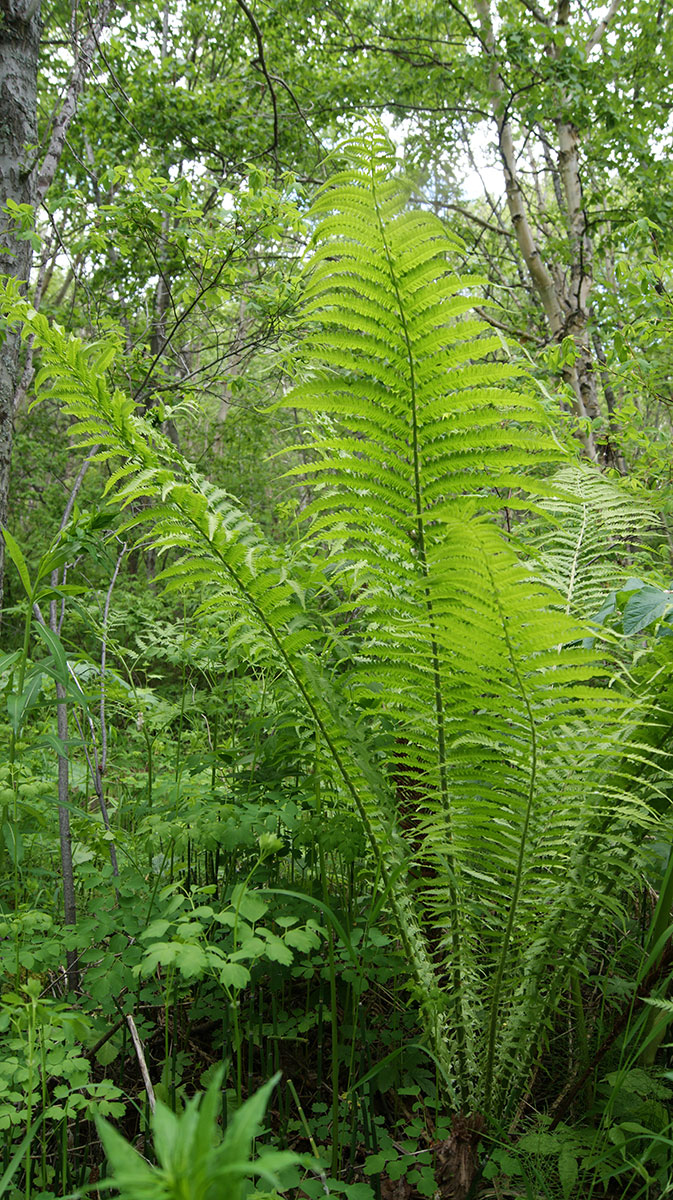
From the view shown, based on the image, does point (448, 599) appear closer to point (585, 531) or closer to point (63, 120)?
point (585, 531)

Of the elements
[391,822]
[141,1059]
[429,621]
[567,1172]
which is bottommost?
[567,1172]

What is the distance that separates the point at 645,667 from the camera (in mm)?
1127

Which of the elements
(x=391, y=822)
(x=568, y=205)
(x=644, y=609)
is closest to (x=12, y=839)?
(x=391, y=822)

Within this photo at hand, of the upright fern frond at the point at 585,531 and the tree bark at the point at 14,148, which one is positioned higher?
the tree bark at the point at 14,148

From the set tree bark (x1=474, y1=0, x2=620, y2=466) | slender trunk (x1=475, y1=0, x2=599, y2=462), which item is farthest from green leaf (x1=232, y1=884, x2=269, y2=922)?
slender trunk (x1=475, y1=0, x2=599, y2=462)

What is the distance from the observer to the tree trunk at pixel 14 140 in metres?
2.02

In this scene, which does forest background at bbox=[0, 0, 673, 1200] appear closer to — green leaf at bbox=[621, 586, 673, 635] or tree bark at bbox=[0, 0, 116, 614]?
green leaf at bbox=[621, 586, 673, 635]

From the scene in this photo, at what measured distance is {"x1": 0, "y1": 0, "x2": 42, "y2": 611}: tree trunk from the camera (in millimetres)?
2016

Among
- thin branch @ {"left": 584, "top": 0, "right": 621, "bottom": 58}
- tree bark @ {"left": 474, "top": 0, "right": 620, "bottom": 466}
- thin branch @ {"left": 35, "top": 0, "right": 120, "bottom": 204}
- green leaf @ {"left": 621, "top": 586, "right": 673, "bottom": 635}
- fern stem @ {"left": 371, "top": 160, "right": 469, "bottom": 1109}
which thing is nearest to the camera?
green leaf @ {"left": 621, "top": 586, "right": 673, "bottom": 635}

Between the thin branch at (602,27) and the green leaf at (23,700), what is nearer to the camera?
the green leaf at (23,700)

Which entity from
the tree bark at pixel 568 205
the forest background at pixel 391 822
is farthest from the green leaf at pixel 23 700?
the tree bark at pixel 568 205

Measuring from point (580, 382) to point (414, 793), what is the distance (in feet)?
13.0

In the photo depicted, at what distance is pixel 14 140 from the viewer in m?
2.10

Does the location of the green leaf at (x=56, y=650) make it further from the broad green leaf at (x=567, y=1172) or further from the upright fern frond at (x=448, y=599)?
the broad green leaf at (x=567, y=1172)
